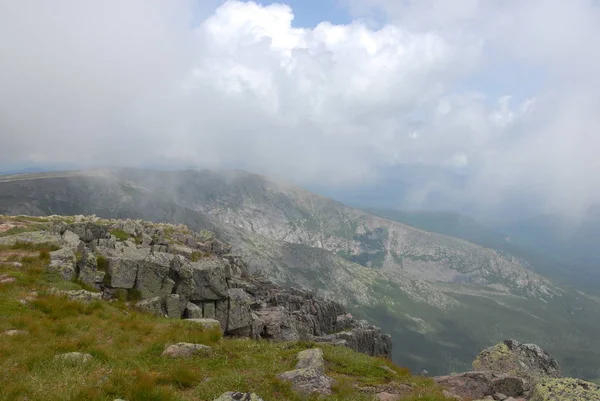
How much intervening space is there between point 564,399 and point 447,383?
25.2ft

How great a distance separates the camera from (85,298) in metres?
28.5

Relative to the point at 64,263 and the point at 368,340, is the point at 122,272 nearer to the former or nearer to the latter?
the point at 64,263

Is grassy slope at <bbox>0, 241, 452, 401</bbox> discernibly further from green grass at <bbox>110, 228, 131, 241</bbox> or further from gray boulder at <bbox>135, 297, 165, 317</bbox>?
green grass at <bbox>110, 228, 131, 241</bbox>

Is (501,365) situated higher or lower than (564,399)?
lower

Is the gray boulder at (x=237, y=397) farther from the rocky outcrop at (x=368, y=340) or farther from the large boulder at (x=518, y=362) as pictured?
the rocky outcrop at (x=368, y=340)

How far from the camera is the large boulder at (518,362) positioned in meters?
28.5

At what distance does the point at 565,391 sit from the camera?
17469mm

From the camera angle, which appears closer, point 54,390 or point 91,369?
point 54,390

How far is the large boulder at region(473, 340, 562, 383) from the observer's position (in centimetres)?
2850

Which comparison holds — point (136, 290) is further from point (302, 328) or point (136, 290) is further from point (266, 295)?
point (266, 295)

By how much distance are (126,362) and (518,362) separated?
1167 inches

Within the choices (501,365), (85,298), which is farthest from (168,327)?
(501,365)

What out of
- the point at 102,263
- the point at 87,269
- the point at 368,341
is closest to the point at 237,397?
the point at 87,269

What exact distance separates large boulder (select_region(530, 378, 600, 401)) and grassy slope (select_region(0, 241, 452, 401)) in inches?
192
